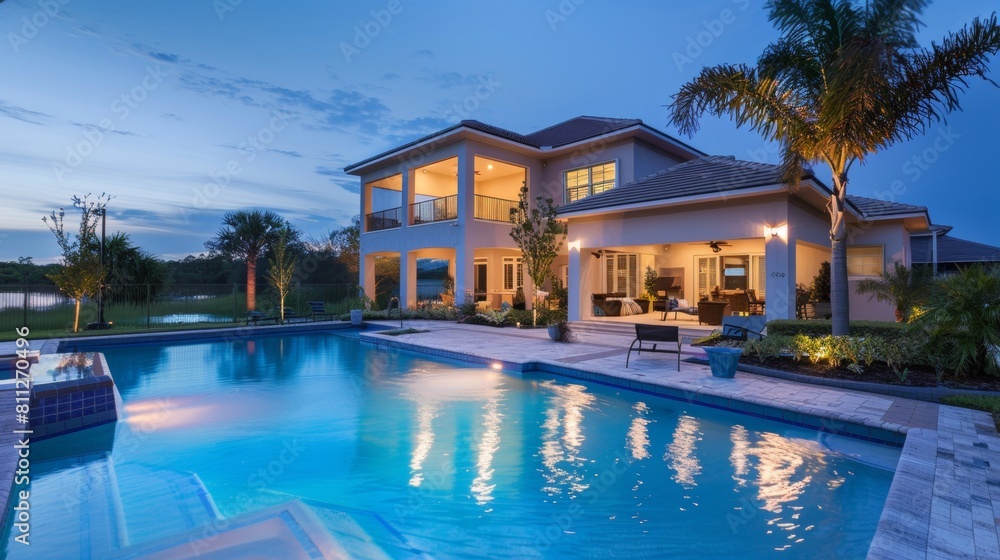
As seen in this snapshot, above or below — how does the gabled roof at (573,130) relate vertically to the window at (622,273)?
above

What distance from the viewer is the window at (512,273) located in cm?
2161

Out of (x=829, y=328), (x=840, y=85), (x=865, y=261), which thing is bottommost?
(x=829, y=328)

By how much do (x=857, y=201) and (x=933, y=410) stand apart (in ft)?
47.3

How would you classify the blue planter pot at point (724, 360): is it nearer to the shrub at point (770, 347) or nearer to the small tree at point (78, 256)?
the shrub at point (770, 347)

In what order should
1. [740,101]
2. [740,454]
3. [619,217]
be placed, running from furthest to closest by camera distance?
[619,217]
[740,101]
[740,454]

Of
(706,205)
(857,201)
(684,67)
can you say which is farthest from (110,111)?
(857,201)

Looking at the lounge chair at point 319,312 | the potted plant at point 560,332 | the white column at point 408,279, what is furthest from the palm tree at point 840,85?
the lounge chair at point 319,312

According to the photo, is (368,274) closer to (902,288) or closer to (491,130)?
(491,130)

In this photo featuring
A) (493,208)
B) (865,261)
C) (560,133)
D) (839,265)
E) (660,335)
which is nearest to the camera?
(839,265)

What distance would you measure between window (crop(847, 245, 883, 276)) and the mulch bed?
31.5ft

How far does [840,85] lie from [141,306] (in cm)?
2087

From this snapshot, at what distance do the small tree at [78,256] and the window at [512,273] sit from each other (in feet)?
48.2

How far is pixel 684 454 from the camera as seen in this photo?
5.20 m

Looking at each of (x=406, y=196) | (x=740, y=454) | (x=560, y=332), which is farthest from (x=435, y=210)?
(x=740, y=454)
